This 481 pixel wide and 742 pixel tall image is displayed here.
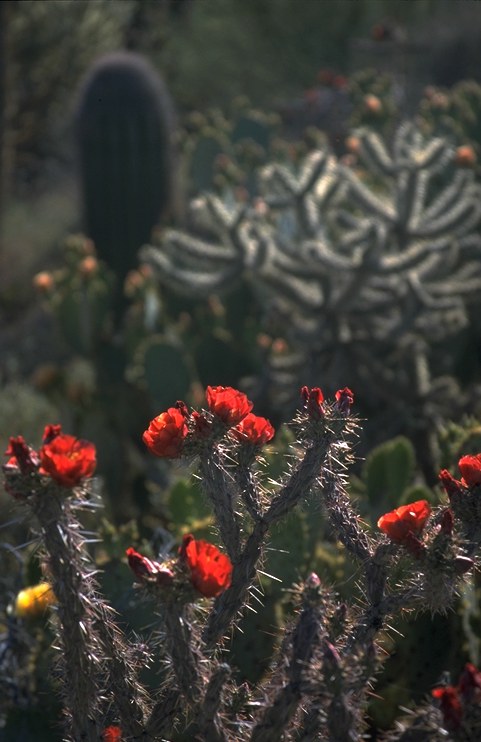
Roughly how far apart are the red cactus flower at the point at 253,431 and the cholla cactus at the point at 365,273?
118 inches

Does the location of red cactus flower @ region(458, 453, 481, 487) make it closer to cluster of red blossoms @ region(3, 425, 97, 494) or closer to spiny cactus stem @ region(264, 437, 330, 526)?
spiny cactus stem @ region(264, 437, 330, 526)

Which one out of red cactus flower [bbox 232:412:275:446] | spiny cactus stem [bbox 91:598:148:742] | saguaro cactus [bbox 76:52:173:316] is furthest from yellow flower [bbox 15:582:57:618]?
saguaro cactus [bbox 76:52:173:316]

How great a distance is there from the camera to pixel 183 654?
6.29ft

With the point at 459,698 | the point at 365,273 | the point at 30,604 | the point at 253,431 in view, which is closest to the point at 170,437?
the point at 253,431

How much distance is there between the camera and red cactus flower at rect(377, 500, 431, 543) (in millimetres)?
2004

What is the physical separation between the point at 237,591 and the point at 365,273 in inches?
127

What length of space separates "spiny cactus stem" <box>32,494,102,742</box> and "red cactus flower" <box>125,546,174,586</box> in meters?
0.13

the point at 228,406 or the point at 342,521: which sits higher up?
the point at 228,406

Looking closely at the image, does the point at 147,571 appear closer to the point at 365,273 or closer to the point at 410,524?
the point at 410,524

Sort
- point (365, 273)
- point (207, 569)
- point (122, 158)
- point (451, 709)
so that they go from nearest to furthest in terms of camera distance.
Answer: point (451, 709) < point (207, 569) < point (365, 273) < point (122, 158)

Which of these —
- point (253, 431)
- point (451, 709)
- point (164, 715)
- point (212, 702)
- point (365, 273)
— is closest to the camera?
point (451, 709)

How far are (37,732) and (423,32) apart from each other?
1654cm

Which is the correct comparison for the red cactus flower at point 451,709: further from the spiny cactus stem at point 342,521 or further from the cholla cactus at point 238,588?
the spiny cactus stem at point 342,521

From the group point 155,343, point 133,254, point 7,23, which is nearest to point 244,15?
point 7,23
